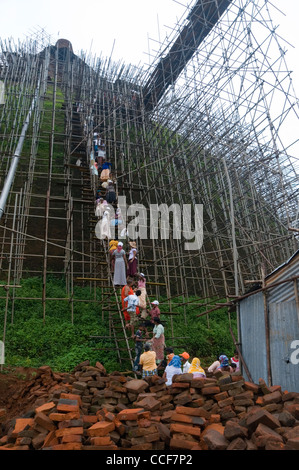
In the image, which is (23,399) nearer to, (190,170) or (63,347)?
(63,347)

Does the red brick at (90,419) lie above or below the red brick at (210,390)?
below

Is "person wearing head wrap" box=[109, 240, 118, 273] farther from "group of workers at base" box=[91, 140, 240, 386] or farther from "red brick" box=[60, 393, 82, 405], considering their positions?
"red brick" box=[60, 393, 82, 405]

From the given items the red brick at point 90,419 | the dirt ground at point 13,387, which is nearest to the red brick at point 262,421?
the red brick at point 90,419

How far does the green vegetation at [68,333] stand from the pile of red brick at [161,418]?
230 centimetres

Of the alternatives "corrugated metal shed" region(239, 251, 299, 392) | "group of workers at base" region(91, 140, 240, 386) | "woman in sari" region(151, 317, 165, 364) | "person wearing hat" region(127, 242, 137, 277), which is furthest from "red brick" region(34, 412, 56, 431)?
"person wearing hat" region(127, 242, 137, 277)

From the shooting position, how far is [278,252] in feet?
50.2

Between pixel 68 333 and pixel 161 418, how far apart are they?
4979 mm

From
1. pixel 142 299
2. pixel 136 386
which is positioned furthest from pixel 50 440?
pixel 142 299

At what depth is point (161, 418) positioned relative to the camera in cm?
529

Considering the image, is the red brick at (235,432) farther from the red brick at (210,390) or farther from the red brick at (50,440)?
the red brick at (50,440)

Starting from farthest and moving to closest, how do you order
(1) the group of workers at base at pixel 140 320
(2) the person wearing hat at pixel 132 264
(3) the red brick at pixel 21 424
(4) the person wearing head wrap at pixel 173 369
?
(2) the person wearing hat at pixel 132 264
(1) the group of workers at base at pixel 140 320
(4) the person wearing head wrap at pixel 173 369
(3) the red brick at pixel 21 424

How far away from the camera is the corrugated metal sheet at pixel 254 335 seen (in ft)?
22.5

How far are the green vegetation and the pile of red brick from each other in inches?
90.7
